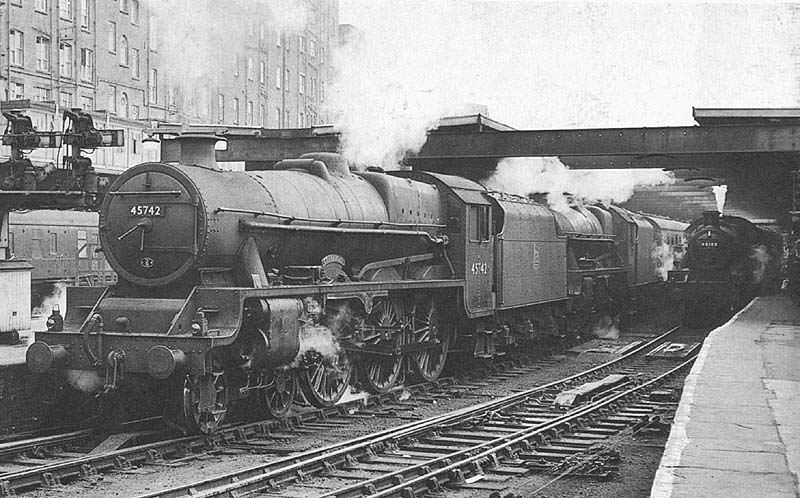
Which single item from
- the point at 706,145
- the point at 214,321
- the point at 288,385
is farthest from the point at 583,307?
the point at 214,321

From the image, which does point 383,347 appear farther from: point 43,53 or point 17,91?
point 43,53

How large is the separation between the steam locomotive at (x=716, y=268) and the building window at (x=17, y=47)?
28.3m

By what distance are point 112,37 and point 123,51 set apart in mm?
846

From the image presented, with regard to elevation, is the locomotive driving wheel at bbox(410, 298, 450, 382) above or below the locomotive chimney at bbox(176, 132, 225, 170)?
below

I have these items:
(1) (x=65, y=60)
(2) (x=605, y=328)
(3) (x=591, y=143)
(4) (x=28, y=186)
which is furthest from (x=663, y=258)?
(1) (x=65, y=60)

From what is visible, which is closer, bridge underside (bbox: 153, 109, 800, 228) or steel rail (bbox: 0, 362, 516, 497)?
steel rail (bbox: 0, 362, 516, 497)

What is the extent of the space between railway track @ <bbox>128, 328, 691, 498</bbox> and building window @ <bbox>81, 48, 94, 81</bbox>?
1364 inches

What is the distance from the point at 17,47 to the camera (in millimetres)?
39219

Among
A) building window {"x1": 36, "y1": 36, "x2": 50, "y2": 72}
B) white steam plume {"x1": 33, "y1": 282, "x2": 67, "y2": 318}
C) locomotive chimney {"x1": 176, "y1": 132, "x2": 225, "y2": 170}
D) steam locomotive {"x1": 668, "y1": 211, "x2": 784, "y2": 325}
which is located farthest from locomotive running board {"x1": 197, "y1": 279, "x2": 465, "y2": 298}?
building window {"x1": 36, "y1": 36, "x2": 50, "y2": 72}

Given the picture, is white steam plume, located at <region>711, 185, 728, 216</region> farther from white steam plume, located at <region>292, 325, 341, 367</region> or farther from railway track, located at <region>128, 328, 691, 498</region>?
white steam plume, located at <region>292, 325, 341, 367</region>

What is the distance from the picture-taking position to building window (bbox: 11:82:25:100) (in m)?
39.5

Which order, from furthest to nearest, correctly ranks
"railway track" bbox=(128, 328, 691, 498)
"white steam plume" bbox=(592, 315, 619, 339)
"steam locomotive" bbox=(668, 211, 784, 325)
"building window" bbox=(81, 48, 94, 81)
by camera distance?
"building window" bbox=(81, 48, 94, 81)
"steam locomotive" bbox=(668, 211, 784, 325)
"white steam plume" bbox=(592, 315, 619, 339)
"railway track" bbox=(128, 328, 691, 498)

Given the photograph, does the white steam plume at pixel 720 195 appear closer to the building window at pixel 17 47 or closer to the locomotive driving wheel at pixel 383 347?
the building window at pixel 17 47

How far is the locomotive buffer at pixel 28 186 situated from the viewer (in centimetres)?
1767
